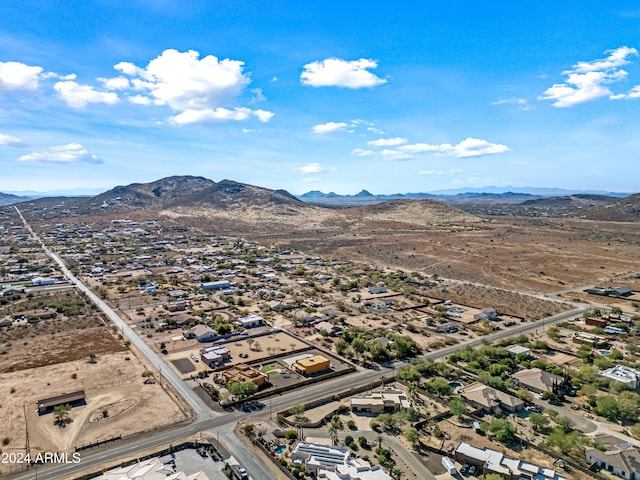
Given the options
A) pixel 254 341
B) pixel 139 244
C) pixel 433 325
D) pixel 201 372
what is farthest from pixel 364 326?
pixel 139 244

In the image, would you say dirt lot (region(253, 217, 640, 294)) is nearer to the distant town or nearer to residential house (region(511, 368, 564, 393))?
the distant town

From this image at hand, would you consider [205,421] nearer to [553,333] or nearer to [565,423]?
[565,423]

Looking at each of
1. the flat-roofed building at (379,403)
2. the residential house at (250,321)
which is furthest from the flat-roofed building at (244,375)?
the residential house at (250,321)

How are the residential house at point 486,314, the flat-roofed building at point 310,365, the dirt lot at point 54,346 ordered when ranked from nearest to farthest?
the flat-roofed building at point 310,365 < the dirt lot at point 54,346 < the residential house at point 486,314

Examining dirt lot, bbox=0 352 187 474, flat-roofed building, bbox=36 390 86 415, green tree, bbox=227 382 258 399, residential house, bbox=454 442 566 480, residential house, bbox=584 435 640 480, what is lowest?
residential house, bbox=584 435 640 480

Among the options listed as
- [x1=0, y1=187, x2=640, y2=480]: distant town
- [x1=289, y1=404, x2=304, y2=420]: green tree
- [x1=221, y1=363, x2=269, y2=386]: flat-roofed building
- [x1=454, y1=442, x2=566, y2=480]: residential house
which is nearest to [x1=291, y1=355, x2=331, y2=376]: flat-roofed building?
[x1=0, y1=187, x2=640, y2=480]: distant town

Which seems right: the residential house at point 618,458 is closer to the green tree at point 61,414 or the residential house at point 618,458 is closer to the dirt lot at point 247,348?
the dirt lot at point 247,348
